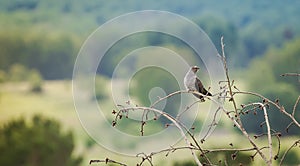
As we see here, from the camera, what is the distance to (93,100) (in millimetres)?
5410

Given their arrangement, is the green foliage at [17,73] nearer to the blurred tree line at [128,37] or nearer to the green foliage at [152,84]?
the blurred tree line at [128,37]

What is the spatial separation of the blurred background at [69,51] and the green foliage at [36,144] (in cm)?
1

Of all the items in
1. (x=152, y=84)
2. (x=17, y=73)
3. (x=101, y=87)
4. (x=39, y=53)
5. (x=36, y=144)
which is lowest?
(x=152, y=84)

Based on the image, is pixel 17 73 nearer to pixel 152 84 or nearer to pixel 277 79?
pixel 152 84

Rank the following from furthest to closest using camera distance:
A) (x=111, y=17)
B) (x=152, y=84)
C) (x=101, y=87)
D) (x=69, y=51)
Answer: (x=111, y=17)
(x=69, y=51)
(x=101, y=87)
(x=152, y=84)

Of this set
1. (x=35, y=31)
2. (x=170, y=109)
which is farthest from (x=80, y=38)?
(x=170, y=109)

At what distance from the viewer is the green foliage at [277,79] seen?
16.2ft

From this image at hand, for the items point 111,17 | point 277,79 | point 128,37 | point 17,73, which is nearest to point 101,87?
point 128,37

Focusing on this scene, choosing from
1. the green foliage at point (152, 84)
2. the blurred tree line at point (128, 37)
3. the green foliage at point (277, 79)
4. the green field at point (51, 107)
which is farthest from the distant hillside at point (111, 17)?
the green foliage at point (152, 84)

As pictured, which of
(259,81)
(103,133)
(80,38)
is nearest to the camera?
(103,133)

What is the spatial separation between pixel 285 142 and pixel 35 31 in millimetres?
2988

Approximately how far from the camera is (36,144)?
6.17 metres

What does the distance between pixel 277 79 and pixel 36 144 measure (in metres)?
2.63

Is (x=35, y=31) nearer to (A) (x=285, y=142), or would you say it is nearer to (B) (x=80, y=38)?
(B) (x=80, y=38)
